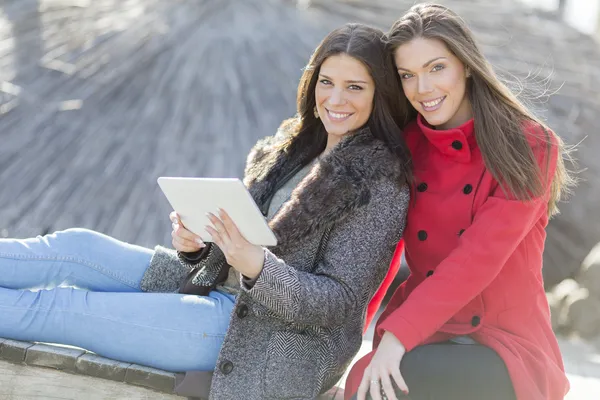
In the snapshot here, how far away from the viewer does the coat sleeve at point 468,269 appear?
1987 millimetres

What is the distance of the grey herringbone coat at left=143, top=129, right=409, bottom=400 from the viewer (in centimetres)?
208

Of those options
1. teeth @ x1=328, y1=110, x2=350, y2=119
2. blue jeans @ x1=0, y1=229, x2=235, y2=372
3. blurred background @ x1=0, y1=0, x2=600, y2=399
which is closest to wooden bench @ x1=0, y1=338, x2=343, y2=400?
blue jeans @ x1=0, y1=229, x2=235, y2=372

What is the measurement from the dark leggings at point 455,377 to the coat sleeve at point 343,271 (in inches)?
10.0

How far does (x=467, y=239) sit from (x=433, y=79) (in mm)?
450

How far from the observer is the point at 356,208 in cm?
216

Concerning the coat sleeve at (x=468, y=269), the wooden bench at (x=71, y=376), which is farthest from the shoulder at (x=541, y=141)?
the wooden bench at (x=71, y=376)

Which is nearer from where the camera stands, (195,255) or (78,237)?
(195,255)

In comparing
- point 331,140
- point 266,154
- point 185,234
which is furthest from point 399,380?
point 266,154

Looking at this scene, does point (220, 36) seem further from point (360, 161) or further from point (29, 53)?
point (360, 161)

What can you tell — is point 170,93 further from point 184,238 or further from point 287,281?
point 287,281

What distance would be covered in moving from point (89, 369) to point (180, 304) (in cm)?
30

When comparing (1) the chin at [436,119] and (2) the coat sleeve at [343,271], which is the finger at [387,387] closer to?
(2) the coat sleeve at [343,271]

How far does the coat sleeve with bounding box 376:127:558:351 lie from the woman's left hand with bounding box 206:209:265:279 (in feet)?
1.18

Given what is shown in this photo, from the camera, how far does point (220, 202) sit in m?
1.96
